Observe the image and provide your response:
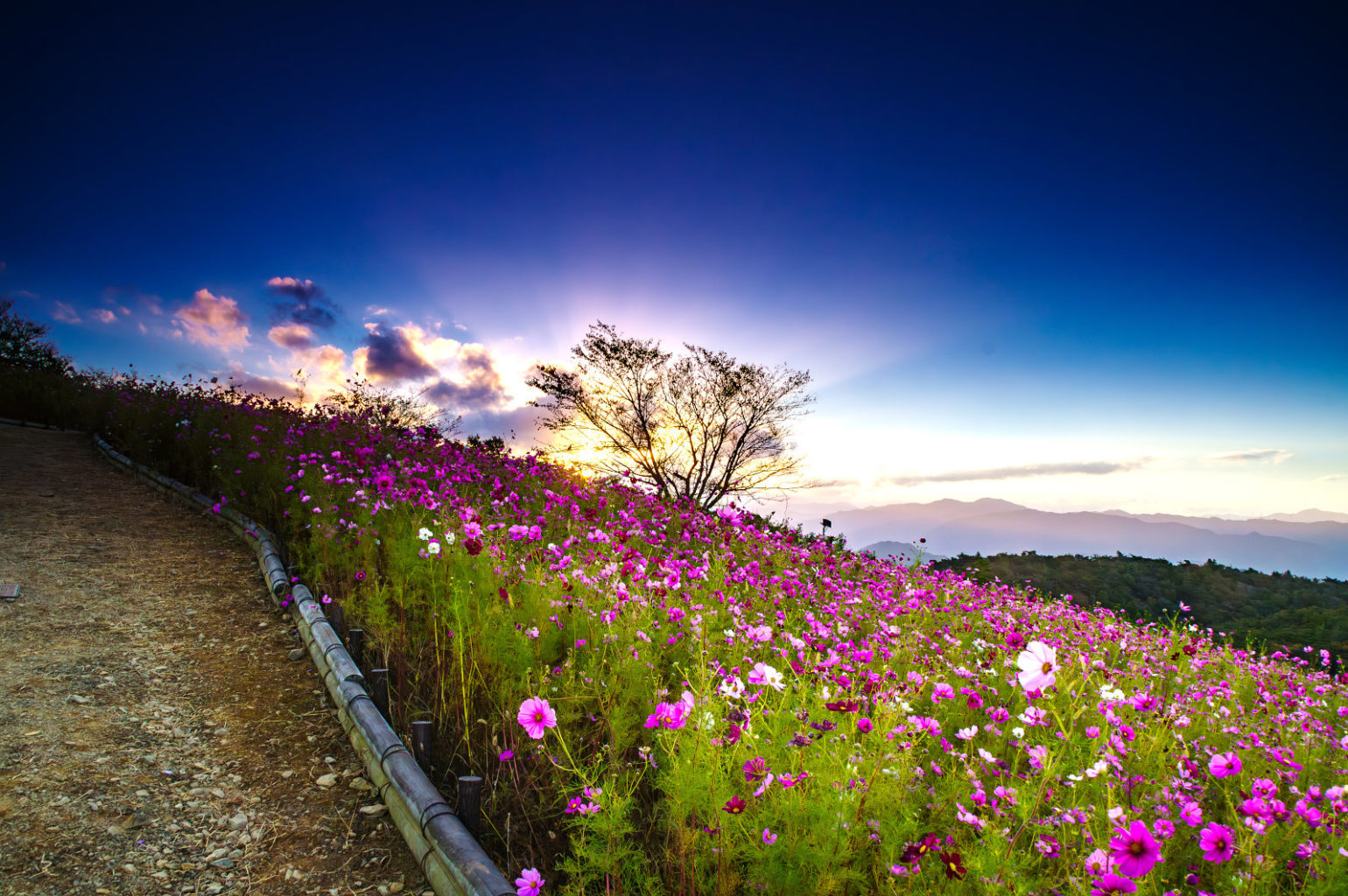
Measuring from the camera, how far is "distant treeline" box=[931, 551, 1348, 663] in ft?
27.7

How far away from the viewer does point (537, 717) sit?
192cm

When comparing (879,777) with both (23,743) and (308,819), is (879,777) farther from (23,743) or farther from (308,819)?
(23,743)

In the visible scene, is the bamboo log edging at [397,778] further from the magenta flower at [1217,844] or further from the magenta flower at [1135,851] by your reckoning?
the magenta flower at [1217,844]

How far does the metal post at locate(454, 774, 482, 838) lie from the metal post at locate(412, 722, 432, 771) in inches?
18.6

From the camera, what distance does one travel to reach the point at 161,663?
12.3ft

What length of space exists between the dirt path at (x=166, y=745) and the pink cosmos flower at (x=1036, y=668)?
2.38 meters

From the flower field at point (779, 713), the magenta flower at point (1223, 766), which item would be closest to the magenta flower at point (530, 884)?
the flower field at point (779, 713)

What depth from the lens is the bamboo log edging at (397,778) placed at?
208cm

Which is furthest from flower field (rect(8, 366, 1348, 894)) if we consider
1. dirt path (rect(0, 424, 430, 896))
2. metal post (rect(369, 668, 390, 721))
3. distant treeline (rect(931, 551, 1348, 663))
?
distant treeline (rect(931, 551, 1348, 663))

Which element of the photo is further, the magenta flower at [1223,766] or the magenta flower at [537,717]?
the magenta flower at [1223,766]

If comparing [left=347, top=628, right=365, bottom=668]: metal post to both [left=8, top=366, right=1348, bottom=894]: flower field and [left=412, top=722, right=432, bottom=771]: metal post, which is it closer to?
[left=8, top=366, right=1348, bottom=894]: flower field

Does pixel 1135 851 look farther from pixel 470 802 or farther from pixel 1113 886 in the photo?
pixel 470 802

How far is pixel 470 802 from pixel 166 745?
2.01 m

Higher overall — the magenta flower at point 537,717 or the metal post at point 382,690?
the magenta flower at point 537,717
